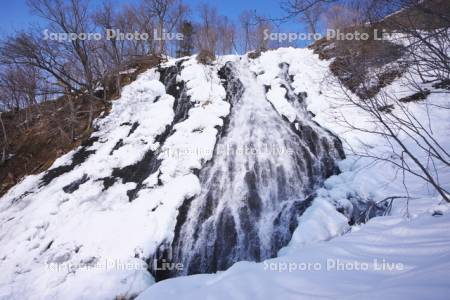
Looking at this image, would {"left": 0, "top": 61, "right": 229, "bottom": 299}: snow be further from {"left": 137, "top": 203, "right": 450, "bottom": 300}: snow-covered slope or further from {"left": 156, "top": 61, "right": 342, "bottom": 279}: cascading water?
{"left": 137, "top": 203, "right": 450, "bottom": 300}: snow-covered slope

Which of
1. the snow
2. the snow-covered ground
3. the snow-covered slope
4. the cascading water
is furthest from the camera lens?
the cascading water

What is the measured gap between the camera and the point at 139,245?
4.77m

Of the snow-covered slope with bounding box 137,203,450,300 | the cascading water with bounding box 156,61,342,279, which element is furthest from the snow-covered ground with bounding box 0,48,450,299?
the cascading water with bounding box 156,61,342,279

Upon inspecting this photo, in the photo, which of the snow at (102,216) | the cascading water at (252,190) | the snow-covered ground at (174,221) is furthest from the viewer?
the cascading water at (252,190)

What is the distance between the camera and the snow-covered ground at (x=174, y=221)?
201 centimetres

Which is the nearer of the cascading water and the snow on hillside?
the snow on hillside

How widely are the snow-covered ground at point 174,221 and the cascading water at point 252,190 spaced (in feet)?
1.36

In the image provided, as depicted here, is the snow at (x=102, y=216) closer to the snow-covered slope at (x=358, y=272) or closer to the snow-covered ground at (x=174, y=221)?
the snow-covered ground at (x=174, y=221)

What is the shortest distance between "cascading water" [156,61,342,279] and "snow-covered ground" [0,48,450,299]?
1.36 ft

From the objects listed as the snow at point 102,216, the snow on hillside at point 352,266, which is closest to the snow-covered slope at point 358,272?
the snow on hillside at point 352,266

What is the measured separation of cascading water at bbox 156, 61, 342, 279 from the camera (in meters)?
4.96

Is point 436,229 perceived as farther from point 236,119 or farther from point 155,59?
point 155,59

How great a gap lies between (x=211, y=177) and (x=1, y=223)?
5.54m

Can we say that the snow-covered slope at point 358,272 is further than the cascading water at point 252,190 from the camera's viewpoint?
No
